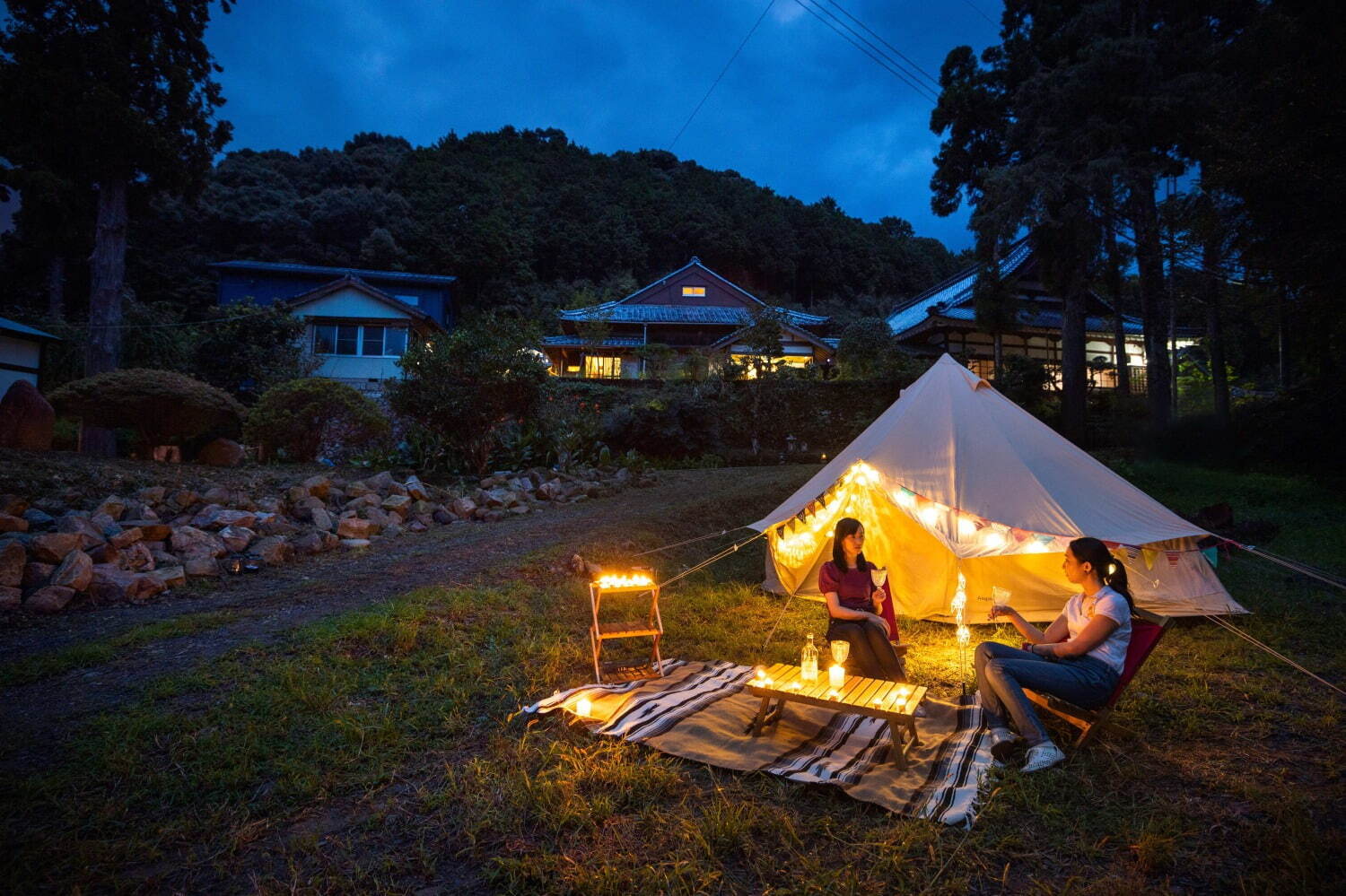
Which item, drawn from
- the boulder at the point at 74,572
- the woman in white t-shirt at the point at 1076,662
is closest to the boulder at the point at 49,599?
the boulder at the point at 74,572

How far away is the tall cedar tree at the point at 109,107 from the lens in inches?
444

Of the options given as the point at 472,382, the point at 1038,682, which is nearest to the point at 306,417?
the point at 472,382

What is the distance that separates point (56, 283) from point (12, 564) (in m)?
18.9

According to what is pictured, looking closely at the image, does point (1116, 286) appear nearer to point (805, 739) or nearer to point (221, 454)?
point (805, 739)

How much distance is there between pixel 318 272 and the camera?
23609mm

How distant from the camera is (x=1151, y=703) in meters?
3.50

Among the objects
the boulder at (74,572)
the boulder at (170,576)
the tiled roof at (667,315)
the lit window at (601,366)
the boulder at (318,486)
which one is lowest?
the boulder at (170,576)

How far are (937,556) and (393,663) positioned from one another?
13.1 ft

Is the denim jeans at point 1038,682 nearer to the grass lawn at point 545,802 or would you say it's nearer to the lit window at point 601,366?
the grass lawn at point 545,802

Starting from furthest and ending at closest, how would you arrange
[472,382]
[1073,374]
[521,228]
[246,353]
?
[521,228] < [246,353] < [1073,374] < [472,382]

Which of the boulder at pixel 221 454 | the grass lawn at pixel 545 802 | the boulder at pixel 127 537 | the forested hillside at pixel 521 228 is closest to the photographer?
Result: the grass lawn at pixel 545 802

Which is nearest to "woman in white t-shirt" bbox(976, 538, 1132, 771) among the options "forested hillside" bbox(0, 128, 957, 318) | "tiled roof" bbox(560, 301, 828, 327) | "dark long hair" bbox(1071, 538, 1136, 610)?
"dark long hair" bbox(1071, 538, 1136, 610)

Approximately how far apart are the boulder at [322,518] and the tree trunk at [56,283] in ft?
53.3

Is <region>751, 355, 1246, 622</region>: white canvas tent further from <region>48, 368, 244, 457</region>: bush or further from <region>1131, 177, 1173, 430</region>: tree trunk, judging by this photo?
<region>1131, 177, 1173, 430</region>: tree trunk
